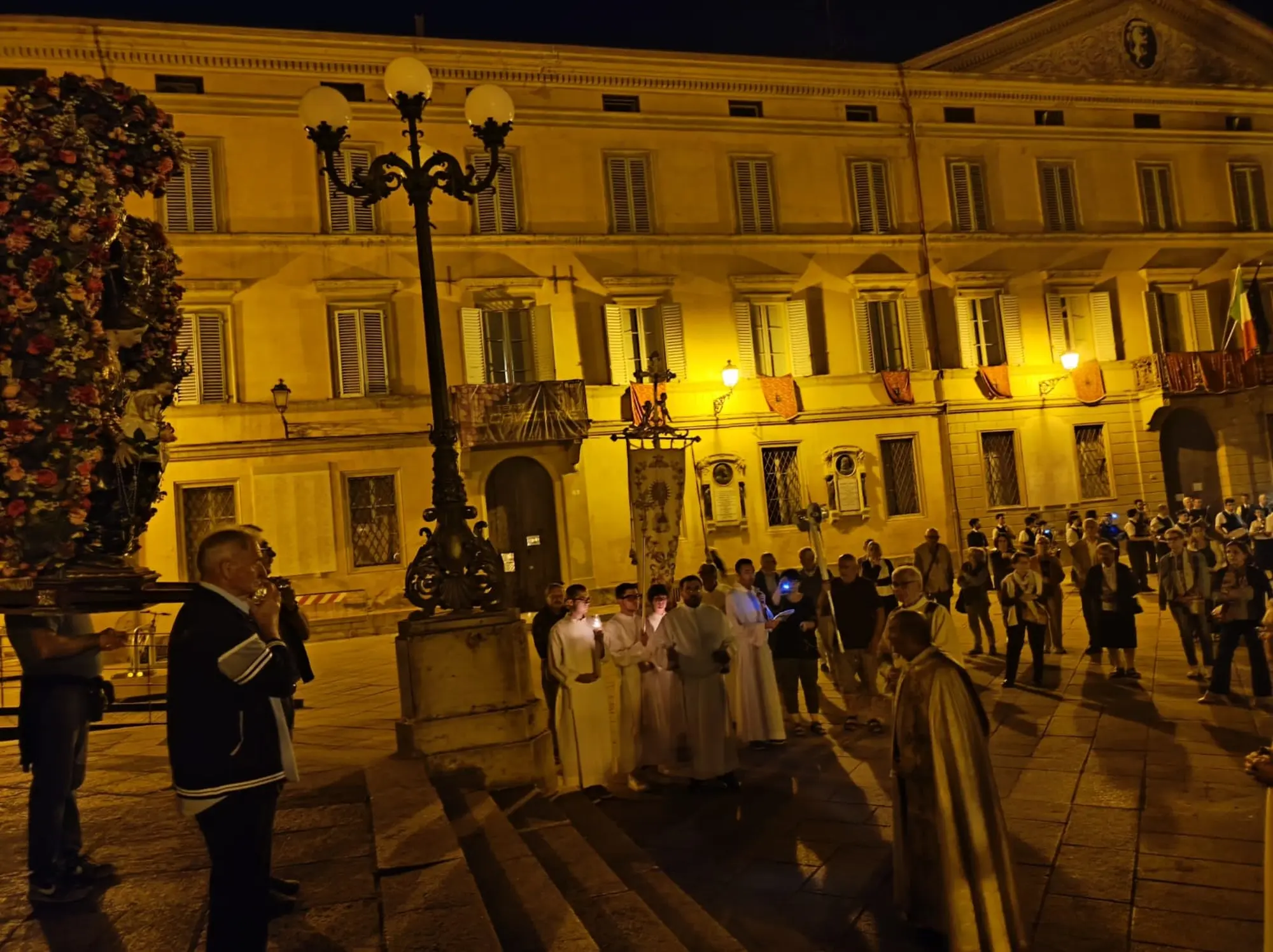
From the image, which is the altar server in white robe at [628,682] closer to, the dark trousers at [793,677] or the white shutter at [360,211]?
the dark trousers at [793,677]

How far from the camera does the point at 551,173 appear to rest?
853 inches

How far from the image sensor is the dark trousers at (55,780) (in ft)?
14.8

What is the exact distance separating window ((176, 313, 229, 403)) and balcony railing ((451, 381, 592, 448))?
4.71m

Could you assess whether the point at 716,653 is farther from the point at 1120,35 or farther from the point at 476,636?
the point at 1120,35

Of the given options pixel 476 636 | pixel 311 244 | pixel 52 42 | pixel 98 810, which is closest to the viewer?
pixel 98 810

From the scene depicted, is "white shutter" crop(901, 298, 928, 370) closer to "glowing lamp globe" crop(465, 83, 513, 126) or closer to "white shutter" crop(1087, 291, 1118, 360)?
"white shutter" crop(1087, 291, 1118, 360)

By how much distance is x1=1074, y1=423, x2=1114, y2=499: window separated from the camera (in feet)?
80.0

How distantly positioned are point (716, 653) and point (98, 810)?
468 centimetres

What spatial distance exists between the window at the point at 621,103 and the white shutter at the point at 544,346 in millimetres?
5370

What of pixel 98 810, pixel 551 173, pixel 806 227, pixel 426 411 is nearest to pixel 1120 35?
pixel 806 227

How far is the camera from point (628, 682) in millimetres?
8531

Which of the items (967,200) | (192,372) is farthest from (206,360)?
(967,200)

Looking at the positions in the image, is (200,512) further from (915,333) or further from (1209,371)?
(1209,371)

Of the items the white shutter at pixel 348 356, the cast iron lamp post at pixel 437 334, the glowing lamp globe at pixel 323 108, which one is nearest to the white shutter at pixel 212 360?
the white shutter at pixel 348 356
